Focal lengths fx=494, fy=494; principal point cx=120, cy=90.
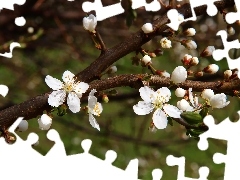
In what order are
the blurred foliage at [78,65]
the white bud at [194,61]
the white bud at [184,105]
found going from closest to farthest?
the white bud at [184,105] → the white bud at [194,61] → the blurred foliage at [78,65]

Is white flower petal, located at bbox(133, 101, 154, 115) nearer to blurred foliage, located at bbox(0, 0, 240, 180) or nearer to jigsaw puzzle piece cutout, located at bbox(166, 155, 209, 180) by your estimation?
jigsaw puzzle piece cutout, located at bbox(166, 155, 209, 180)

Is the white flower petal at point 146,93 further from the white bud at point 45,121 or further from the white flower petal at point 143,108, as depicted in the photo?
the white bud at point 45,121

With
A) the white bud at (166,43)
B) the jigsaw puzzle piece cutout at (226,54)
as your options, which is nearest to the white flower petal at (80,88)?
the white bud at (166,43)

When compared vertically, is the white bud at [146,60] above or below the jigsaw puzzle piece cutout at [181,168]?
above

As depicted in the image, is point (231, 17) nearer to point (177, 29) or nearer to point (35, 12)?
point (177, 29)

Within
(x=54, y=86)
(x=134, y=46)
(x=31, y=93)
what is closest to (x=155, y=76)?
(x=134, y=46)

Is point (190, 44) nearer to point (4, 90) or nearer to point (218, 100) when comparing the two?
point (218, 100)
